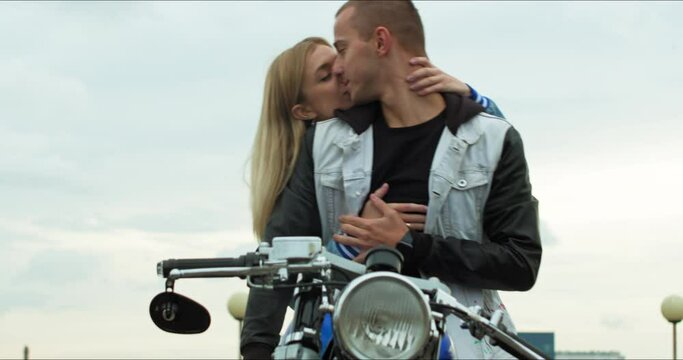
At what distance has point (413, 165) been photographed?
4.43 m

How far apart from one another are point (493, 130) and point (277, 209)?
895 mm

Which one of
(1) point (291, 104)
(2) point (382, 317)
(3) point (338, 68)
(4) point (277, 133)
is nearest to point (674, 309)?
(1) point (291, 104)

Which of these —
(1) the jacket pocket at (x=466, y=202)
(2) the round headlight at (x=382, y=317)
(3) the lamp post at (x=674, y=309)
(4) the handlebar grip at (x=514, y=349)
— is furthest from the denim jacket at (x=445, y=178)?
(3) the lamp post at (x=674, y=309)

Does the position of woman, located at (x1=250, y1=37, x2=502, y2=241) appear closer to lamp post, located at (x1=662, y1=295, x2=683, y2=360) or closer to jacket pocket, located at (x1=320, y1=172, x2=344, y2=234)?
jacket pocket, located at (x1=320, y1=172, x2=344, y2=234)

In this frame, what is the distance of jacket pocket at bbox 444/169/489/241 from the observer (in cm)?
434

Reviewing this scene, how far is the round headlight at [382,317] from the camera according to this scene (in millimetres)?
2836

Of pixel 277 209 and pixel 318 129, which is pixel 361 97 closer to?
pixel 318 129

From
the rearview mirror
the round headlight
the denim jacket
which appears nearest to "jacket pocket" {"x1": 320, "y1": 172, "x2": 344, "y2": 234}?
the denim jacket

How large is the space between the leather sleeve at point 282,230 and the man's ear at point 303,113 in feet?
1.92

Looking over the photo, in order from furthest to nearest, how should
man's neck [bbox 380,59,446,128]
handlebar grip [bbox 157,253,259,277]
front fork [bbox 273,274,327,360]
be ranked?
man's neck [bbox 380,59,446,128] < handlebar grip [bbox 157,253,259,277] < front fork [bbox 273,274,327,360]

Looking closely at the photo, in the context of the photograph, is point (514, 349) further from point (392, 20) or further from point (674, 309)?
point (674, 309)

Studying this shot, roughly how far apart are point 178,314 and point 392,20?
176 cm

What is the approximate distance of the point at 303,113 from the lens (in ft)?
17.4

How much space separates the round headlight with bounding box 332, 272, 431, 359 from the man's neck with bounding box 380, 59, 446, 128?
1.74m
